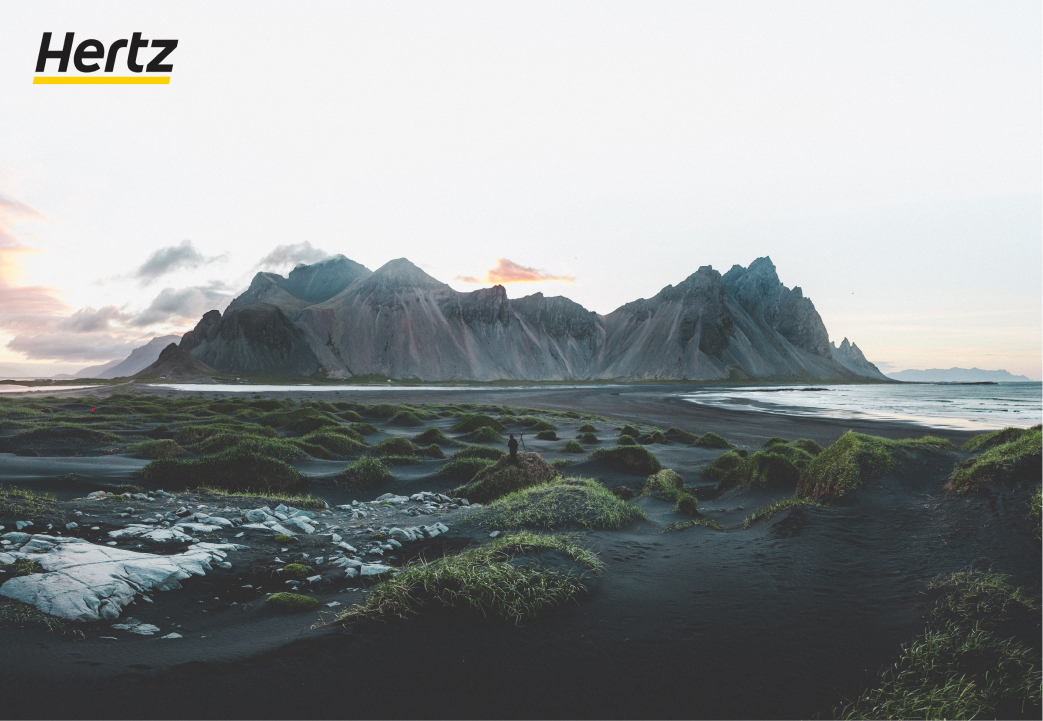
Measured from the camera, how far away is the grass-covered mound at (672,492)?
14508 mm

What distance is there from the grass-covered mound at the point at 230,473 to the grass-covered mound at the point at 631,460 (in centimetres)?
1231

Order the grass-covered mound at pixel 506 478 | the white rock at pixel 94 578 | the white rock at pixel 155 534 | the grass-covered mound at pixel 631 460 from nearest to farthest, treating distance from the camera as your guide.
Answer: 1. the white rock at pixel 94 578
2. the white rock at pixel 155 534
3. the grass-covered mound at pixel 506 478
4. the grass-covered mound at pixel 631 460

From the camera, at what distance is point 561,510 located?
12.7 metres

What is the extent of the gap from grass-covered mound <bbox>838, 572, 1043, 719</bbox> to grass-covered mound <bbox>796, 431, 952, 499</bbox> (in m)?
4.84

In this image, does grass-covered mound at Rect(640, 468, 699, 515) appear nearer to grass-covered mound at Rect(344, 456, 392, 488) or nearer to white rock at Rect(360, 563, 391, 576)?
white rock at Rect(360, 563, 391, 576)

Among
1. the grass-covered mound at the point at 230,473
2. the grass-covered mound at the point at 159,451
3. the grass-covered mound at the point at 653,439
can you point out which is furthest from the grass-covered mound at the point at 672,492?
the grass-covered mound at the point at 159,451

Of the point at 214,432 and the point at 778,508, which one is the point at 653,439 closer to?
the point at 778,508

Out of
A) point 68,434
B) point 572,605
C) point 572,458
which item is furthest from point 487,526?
point 68,434

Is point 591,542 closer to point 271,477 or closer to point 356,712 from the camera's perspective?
point 356,712

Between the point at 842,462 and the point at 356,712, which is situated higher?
the point at 842,462

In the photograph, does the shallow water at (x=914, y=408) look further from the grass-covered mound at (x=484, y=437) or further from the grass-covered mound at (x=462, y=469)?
the grass-covered mound at (x=462, y=469)

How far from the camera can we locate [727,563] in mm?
9297

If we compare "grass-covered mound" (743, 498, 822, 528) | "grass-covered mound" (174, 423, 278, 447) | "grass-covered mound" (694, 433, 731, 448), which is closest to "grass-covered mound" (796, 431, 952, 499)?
"grass-covered mound" (743, 498, 822, 528)

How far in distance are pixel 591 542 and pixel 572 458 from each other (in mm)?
14262
